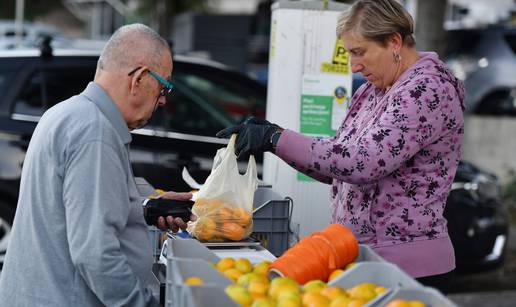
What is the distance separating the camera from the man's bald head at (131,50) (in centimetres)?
276

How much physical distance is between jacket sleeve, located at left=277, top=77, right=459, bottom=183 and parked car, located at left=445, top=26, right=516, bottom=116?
323 inches

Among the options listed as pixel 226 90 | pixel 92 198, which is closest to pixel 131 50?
pixel 92 198

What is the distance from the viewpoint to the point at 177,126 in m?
6.70

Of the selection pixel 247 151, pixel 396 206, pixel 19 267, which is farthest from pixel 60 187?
pixel 396 206

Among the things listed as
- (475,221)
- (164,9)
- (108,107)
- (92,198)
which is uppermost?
(164,9)

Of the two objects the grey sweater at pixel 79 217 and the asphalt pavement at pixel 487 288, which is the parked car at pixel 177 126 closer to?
Answer: the asphalt pavement at pixel 487 288

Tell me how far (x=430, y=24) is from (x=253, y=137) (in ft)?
18.6

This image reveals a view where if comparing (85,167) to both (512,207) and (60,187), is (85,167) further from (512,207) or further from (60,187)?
(512,207)

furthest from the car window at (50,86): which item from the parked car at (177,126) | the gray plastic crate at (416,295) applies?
the gray plastic crate at (416,295)

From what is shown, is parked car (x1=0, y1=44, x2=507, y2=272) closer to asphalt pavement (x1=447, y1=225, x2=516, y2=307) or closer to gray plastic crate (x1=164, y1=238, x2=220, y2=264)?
asphalt pavement (x1=447, y1=225, x2=516, y2=307)

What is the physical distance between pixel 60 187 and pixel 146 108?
0.39m

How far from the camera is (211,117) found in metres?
6.91

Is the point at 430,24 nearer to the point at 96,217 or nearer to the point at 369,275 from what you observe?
the point at 369,275

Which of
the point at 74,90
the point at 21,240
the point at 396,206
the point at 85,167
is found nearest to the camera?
the point at 85,167
